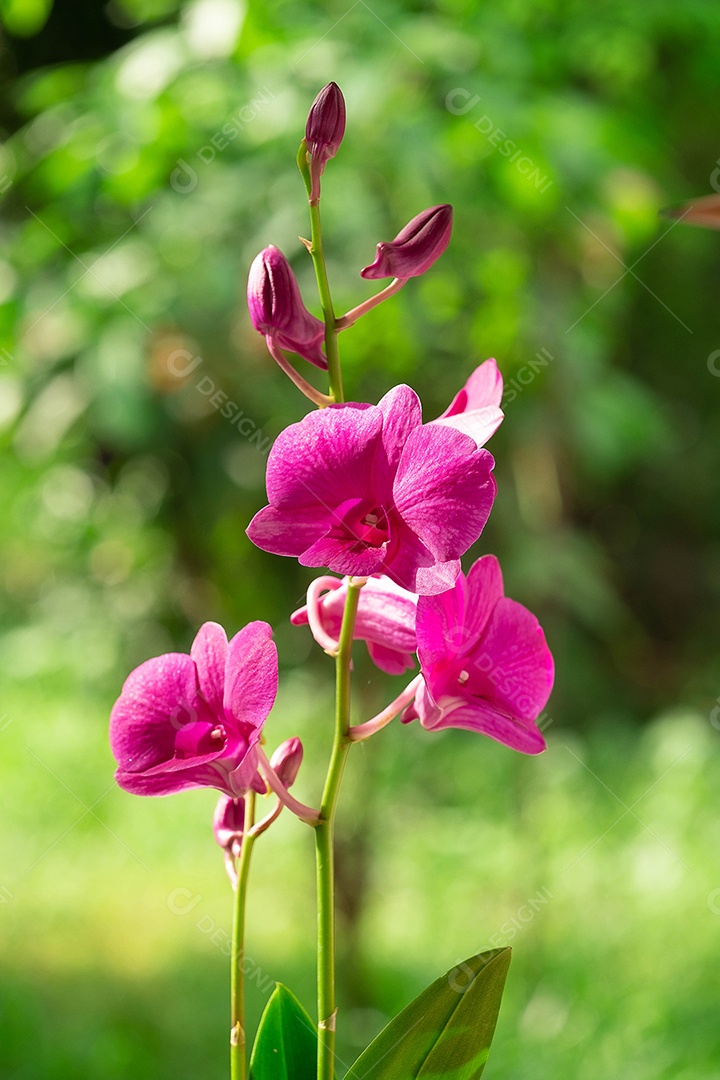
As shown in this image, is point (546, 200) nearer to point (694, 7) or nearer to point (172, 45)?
point (694, 7)

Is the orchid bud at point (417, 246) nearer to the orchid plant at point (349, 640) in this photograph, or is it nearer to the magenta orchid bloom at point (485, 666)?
the orchid plant at point (349, 640)

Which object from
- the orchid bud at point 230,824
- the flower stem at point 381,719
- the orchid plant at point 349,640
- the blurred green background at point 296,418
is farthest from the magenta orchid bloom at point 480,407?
the blurred green background at point 296,418

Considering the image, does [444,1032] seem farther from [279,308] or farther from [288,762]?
[279,308]

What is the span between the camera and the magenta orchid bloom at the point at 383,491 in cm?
45

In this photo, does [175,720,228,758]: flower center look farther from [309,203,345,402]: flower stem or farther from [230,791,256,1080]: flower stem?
[309,203,345,402]: flower stem

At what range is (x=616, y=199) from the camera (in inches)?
59.1

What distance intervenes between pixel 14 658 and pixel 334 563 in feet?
12.6

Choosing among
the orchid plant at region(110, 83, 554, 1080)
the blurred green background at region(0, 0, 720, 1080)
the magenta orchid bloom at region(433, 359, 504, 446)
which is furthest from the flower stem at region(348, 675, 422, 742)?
the blurred green background at region(0, 0, 720, 1080)

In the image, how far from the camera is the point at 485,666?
504mm

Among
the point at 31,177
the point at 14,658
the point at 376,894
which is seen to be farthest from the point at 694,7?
the point at 14,658

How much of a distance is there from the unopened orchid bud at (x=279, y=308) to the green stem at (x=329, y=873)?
0.13 m

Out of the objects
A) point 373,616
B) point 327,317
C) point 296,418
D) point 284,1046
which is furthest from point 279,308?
point 296,418

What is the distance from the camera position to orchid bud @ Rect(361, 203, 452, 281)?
1.77ft

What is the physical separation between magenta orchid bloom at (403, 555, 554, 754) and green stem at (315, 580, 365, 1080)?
4 centimetres
